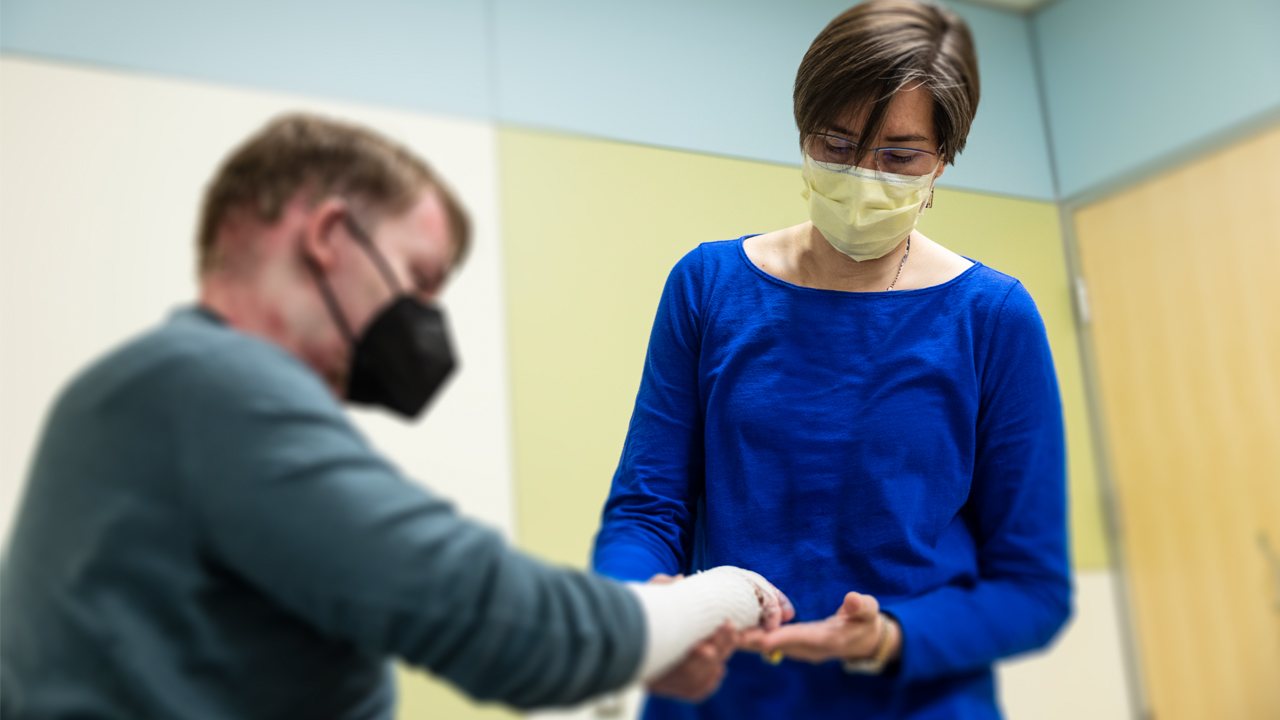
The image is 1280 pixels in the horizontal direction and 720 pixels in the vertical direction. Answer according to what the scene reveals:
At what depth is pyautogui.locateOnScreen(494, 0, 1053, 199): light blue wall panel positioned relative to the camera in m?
1.28

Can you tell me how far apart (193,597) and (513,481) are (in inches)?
22.7

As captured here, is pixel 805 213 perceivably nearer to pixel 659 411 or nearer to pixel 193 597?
pixel 659 411

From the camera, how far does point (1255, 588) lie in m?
1.59

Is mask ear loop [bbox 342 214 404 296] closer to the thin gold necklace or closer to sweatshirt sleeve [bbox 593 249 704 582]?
sweatshirt sleeve [bbox 593 249 704 582]

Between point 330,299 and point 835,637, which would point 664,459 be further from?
point 330,299

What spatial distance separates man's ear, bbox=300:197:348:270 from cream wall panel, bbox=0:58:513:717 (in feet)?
1.35

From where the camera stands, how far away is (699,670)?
0.83 m

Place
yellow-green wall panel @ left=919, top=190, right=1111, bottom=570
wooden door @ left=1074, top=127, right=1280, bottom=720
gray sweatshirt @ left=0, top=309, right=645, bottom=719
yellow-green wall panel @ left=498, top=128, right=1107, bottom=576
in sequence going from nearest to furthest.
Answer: gray sweatshirt @ left=0, top=309, right=645, bottom=719 < yellow-green wall panel @ left=498, top=128, right=1107, bottom=576 < yellow-green wall panel @ left=919, top=190, right=1111, bottom=570 < wooden door @ left=1074, top=127, right=1280, bottom=720

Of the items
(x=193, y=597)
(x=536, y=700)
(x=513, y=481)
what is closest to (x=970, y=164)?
(x=513, y=481)

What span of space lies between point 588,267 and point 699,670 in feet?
1.88

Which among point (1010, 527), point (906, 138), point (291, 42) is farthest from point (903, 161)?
point (291, 42)

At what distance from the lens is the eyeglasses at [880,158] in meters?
1.04

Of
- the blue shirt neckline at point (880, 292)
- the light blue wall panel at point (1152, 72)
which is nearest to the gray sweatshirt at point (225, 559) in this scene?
the blue shirt neckline at point (880, 292)

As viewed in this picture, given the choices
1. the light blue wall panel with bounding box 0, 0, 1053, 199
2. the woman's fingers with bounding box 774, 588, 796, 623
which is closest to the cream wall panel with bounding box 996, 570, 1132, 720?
the woman's fingers with bounding box 774, 588, 796, 623
